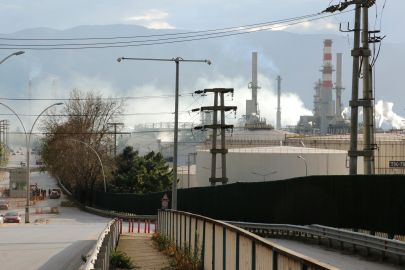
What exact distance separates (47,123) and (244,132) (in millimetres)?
62458

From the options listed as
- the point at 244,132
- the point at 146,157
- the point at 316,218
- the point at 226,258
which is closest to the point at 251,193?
the point at 316,218

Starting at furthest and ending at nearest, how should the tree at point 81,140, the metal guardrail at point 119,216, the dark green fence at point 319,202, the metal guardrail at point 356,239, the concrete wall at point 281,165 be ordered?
the tree at point 81,140 → the concrete wall at point 281,165 → the metal guardrail at point 119,216 → the dark green fence at point 319,202 → the metal guardrail at point 356,239

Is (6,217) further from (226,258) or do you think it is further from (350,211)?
(226,258)

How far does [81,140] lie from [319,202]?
46.1 metres

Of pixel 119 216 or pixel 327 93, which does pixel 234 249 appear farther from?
pixel 327 93

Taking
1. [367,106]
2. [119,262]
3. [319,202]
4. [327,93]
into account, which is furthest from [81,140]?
[327,93]

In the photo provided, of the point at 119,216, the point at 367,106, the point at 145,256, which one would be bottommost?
the point at 119,216

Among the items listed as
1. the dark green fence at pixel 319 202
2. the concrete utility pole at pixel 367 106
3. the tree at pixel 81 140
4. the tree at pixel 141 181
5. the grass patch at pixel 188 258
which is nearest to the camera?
the grass patch at pixel 188 258

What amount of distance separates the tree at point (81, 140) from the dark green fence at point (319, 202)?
30086mm

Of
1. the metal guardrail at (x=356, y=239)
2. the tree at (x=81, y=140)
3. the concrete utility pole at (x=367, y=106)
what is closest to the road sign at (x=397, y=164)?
the tree at (x=81, y=140)

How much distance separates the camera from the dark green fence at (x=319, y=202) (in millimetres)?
15969

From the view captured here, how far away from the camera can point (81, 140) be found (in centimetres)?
6106

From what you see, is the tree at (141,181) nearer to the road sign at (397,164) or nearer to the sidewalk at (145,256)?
the road sign at (397,164)

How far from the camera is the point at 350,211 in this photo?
58.4 feet
